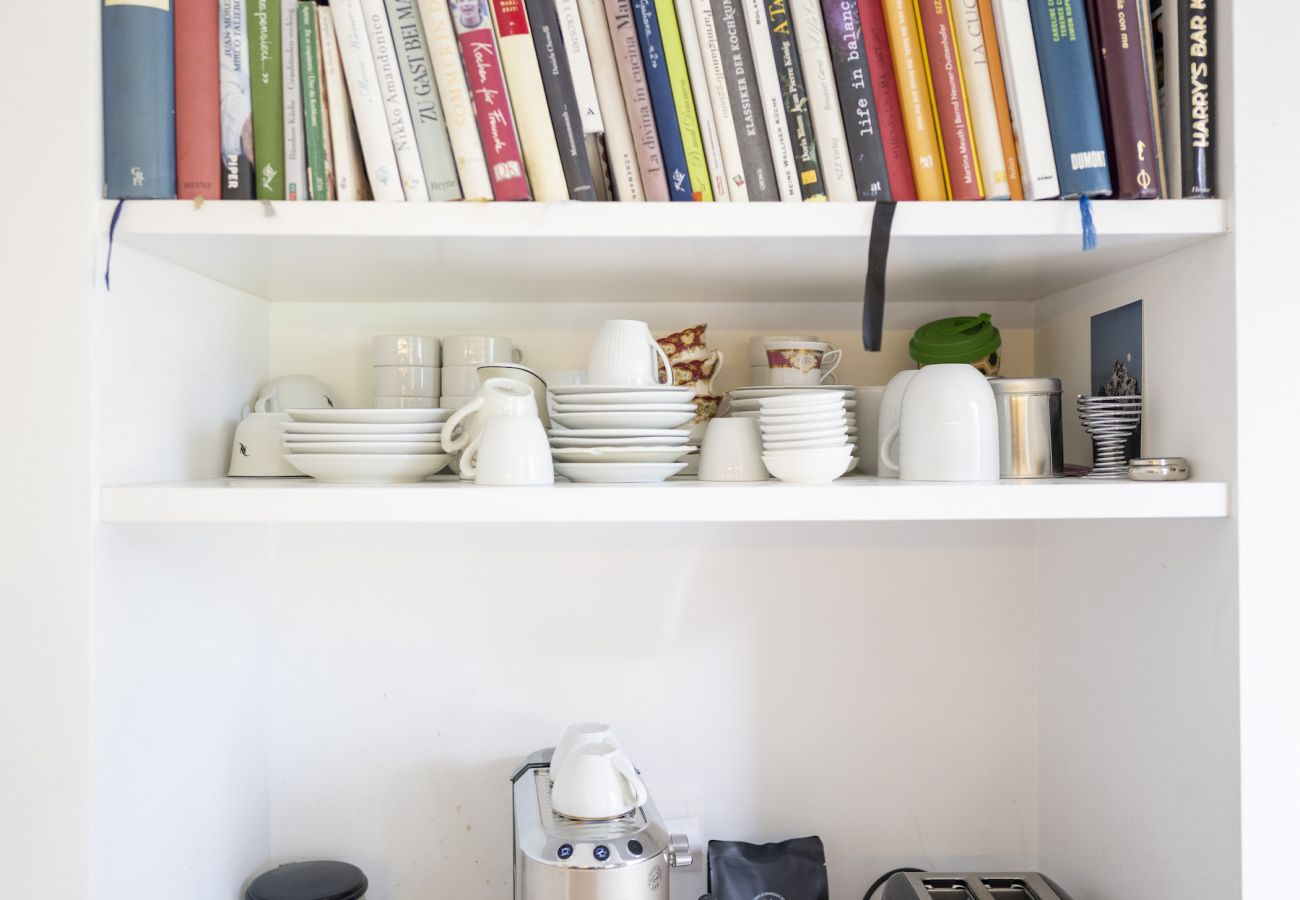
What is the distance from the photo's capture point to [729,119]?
35.2 inches

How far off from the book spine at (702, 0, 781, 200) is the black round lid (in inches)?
36.4

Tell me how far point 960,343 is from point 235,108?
33.7 inches

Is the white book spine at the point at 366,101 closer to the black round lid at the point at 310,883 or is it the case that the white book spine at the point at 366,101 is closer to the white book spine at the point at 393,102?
the white book spine at the point at 393,102

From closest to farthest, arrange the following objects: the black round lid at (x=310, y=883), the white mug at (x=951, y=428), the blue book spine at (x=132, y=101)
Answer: the blue book spine at (x=132, y=101)
the white mug at (x=951, y=428)
the black round lid at (x=310, y=883)

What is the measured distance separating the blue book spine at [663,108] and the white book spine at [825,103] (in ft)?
0.45

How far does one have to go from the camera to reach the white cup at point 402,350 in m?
1.11

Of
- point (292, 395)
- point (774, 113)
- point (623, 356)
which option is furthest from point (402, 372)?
point (774, 113)

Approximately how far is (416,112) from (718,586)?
71 centimetres

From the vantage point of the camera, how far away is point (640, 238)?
87cm

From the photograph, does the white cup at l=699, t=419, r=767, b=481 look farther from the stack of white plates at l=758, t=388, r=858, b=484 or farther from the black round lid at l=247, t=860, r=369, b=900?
the black round lid at l=247, t=860, r=369, b=900

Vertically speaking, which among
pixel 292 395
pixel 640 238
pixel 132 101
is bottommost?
pixel 292 395

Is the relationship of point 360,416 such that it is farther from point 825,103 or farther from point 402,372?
point 825,103

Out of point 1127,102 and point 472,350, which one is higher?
point 1127,102

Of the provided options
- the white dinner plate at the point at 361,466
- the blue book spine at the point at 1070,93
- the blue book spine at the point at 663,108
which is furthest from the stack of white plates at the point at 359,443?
the blue book spine at the point at 1070,93
